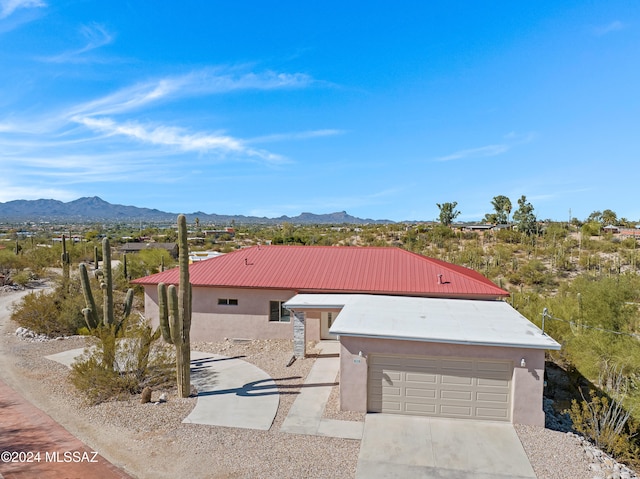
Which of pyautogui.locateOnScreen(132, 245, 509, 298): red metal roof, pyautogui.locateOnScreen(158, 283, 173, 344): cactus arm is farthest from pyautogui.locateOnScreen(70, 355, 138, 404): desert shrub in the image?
pyautogui.locateOnScreen(132, 245, 509, 298): red metal roof

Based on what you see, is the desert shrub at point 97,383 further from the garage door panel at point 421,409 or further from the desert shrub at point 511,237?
the desert shrub at point 511,237

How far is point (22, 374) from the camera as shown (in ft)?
48.3

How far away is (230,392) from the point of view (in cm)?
1332

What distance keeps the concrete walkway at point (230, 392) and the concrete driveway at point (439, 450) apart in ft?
9.89

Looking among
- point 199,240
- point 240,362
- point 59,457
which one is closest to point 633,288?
point 240,362

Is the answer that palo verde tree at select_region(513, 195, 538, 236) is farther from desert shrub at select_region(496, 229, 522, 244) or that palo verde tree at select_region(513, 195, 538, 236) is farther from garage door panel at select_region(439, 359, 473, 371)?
garage door panel at select_region(439, 359, 473, 371)

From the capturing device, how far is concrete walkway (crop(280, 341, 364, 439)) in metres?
10.8

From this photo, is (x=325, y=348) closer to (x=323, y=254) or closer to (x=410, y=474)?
(x=323, y=254)

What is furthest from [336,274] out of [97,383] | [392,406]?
[97,383]

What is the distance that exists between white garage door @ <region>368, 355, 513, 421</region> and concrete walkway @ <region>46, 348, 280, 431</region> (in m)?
3.27

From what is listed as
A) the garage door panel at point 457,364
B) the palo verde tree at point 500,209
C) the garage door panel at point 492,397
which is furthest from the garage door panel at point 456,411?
the palo verde tree at point 500,209

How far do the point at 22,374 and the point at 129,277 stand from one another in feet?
73.4

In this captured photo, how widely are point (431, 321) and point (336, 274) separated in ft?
25.6

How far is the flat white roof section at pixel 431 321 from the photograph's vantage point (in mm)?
11422
